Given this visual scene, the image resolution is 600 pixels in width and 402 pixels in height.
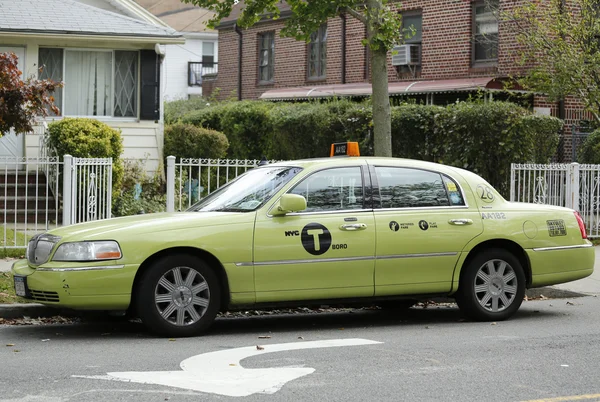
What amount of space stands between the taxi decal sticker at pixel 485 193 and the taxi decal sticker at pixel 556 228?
2.10 ft

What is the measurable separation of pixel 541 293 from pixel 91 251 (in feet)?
19.6

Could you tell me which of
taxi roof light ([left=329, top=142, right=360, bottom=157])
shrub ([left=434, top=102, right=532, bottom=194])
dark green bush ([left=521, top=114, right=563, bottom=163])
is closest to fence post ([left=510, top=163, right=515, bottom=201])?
shrub ([left=434, top=102, right=532, bottom=194])

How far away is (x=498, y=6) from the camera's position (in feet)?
78.6

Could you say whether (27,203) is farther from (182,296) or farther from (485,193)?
(485,193)

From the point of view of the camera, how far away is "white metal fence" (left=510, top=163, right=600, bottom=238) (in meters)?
16.5

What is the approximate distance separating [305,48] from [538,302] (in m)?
20.2

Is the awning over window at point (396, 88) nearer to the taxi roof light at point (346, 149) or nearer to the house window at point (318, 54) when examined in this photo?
the house window at point (318, 54)

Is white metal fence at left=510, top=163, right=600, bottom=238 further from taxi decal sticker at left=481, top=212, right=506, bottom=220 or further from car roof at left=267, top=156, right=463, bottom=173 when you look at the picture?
car roof at left=267, top=156, right=463, bottom=173

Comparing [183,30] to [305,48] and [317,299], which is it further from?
[317,299]

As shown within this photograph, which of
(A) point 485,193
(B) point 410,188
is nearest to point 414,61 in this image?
(A) point 485,193

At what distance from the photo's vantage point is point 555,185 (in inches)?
658

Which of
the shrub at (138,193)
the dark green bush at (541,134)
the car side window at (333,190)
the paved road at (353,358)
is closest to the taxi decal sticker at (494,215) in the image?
the paved road at (353,358)

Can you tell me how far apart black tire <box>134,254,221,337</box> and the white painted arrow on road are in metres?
0.83

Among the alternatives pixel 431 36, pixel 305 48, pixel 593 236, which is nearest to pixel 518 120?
pixel 593 236
